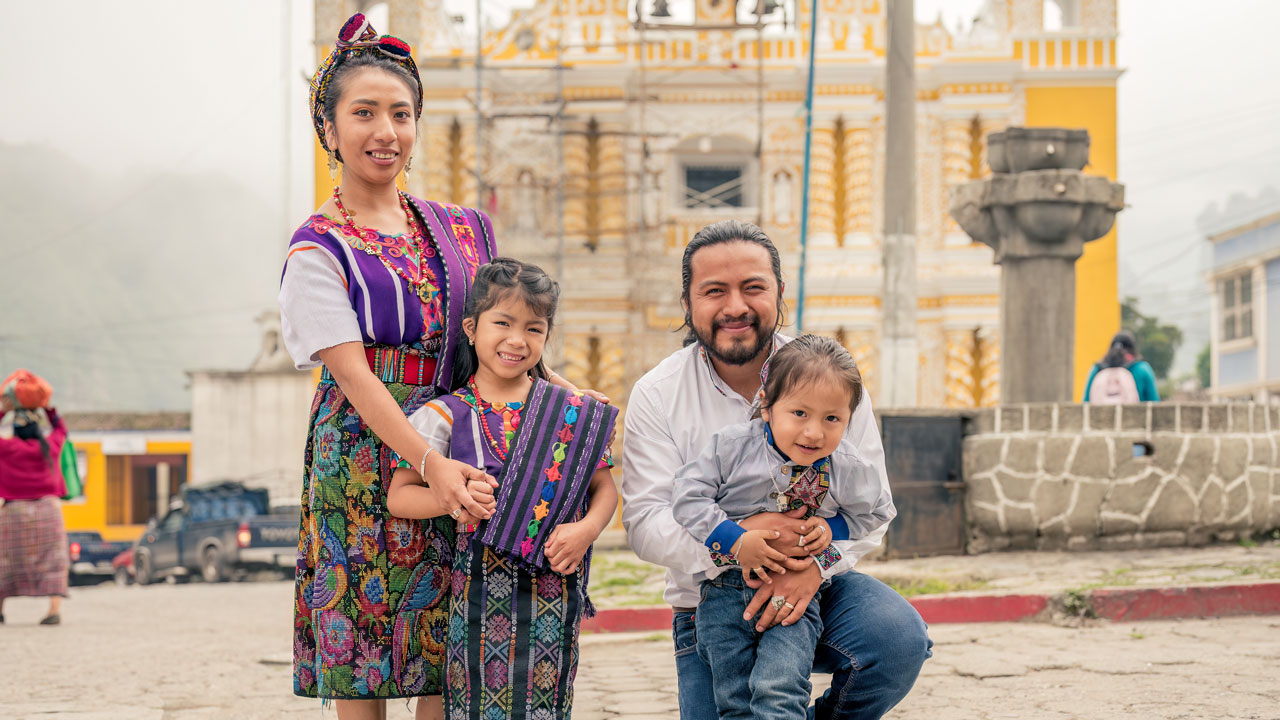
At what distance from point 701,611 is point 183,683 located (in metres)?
→ 3.71

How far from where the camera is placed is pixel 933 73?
68.6ft

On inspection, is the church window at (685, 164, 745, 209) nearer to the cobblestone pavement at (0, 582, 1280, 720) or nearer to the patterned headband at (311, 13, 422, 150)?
the cobblestone pavement at (0, 582, 1280, 720)

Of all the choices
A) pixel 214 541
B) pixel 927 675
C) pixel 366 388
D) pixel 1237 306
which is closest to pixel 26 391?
pixel 927 675

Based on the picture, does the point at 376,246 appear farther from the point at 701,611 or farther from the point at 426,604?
the point at 701,611

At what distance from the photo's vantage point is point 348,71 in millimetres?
3119

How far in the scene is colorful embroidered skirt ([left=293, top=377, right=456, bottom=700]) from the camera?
9.84 ft

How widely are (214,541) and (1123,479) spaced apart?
44.2 ft

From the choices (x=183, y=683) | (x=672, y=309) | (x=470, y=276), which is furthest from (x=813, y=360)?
(x=672, y=309)

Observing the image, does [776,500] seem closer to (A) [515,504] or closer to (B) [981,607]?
(A) [515,504]

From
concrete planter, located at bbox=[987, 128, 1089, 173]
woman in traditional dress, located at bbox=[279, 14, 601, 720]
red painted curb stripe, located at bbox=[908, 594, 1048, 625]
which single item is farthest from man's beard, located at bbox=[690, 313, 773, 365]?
concrete planter, located at bbox=[987, 128, 1089, 173]

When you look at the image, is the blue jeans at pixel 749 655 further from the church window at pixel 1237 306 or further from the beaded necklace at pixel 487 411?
the church window at pixel 1237 306

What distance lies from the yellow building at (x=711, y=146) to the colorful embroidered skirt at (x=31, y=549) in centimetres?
1161

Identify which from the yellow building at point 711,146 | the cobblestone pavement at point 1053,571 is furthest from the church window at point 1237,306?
the cobblestone pavement at point 1053,571

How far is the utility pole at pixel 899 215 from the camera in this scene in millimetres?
14477
